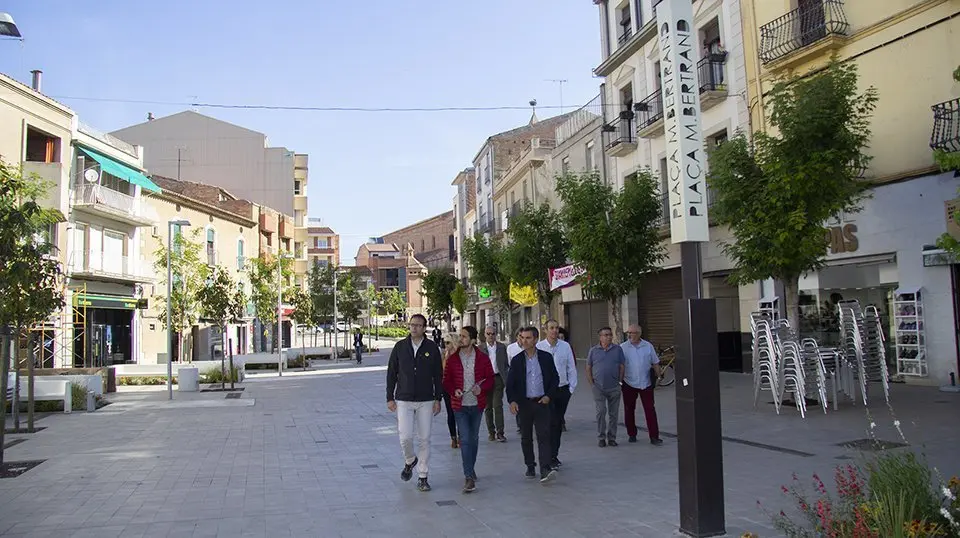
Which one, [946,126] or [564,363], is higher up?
[946,126]

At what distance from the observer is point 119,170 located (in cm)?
3400

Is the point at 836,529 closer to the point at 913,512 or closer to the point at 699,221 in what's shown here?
the point at 913,512

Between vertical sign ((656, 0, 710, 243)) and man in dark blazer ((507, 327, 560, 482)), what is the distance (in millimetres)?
2926

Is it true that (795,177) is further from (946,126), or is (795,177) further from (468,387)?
(468,387)

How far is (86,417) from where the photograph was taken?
15.9 meters

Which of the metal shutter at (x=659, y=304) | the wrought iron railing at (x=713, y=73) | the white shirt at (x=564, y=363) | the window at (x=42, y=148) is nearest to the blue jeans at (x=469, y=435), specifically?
the white shirt at (x=564, y=363)

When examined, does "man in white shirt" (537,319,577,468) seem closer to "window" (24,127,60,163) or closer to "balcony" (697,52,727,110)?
"balcony" (697,52,727,110)

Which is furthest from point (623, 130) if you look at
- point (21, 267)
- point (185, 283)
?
point (21, 267)

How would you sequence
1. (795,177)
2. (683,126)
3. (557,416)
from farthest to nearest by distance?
(795,177), (557,416), (683,126)

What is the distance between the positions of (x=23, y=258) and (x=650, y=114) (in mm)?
19428

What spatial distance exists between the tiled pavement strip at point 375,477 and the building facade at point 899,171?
1.82m

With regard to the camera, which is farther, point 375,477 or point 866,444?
point 866,444

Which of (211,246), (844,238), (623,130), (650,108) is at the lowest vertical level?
(844,238)

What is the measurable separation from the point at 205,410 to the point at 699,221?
47.5 ft
